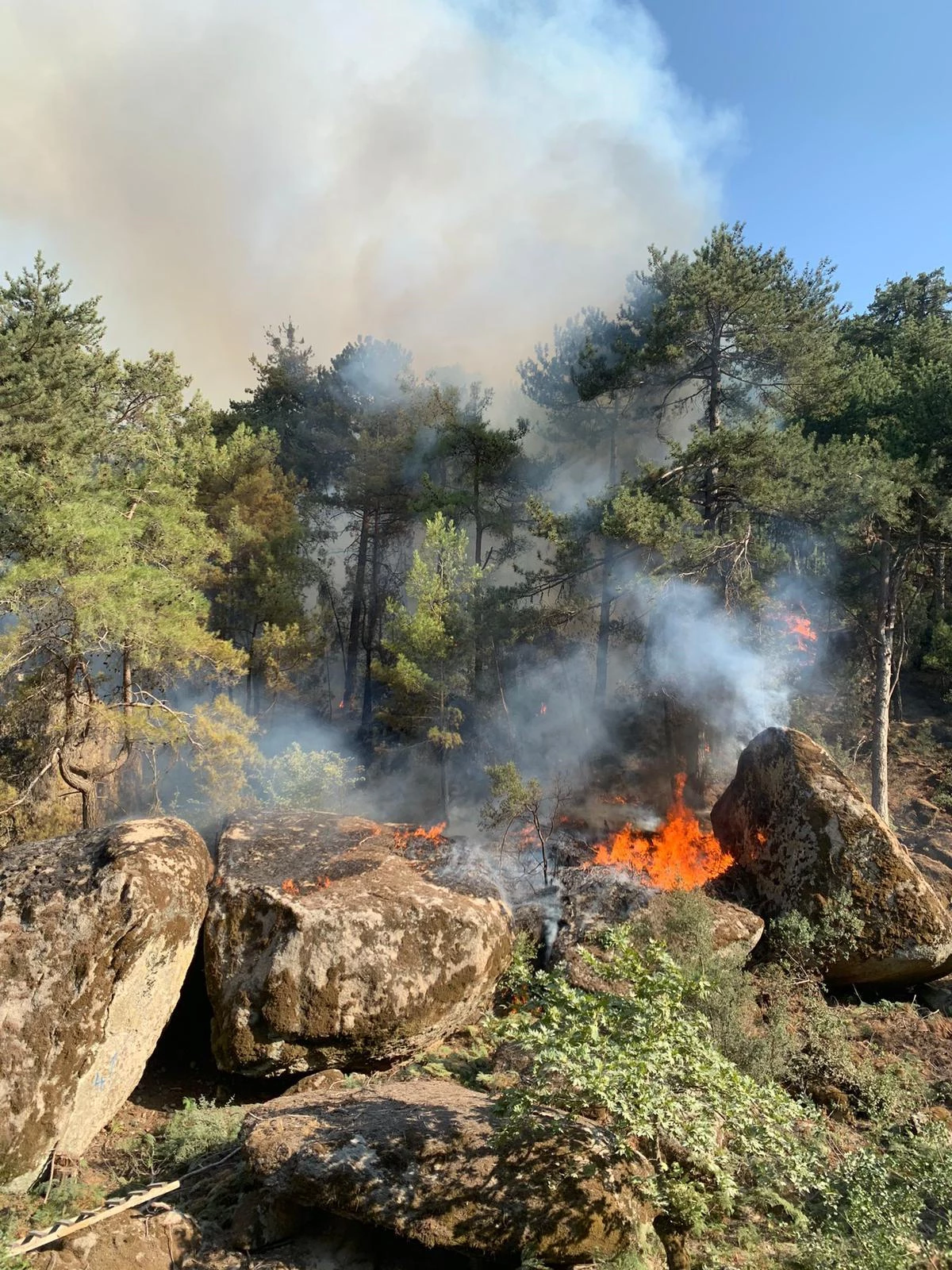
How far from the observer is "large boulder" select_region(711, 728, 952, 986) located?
469 inches

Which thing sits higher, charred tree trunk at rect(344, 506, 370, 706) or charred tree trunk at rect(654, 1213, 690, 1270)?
charred tree trunk at rect(344, 506, 370, 706)

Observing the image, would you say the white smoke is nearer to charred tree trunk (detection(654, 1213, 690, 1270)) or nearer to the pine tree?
the pine tree

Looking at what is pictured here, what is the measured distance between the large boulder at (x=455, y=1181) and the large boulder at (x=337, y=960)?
7.50 feet

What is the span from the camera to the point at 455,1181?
5.95m

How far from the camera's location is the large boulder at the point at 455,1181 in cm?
571

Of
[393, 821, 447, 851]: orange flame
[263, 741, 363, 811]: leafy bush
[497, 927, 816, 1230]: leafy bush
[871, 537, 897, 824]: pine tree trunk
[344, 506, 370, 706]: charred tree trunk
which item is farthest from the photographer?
[344, 506, 370, 706]: charred tree trunk

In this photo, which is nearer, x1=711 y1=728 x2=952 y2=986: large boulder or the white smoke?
x1=711 y1=728 x2=952 y2=986: large boulder

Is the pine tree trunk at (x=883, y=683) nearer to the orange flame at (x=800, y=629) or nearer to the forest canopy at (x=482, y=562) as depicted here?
the forest canopy at (x=482, y=562)

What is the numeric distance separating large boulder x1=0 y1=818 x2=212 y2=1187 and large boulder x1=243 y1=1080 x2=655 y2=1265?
2.38m

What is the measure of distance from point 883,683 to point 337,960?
53.8 ft

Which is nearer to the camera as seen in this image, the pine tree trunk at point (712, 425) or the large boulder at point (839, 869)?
the large boulder at point (839, 869)

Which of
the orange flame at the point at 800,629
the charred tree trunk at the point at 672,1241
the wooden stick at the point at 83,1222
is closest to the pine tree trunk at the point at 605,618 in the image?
the orange flame at the point at 800,629

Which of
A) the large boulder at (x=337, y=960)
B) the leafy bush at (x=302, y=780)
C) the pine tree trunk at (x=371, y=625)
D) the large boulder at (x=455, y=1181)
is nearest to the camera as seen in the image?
the large boulder at (x=455, y=1181)

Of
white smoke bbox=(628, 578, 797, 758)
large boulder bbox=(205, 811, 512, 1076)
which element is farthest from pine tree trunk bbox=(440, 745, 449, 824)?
large boulder bbox=(205, 811, 512, 1076)
